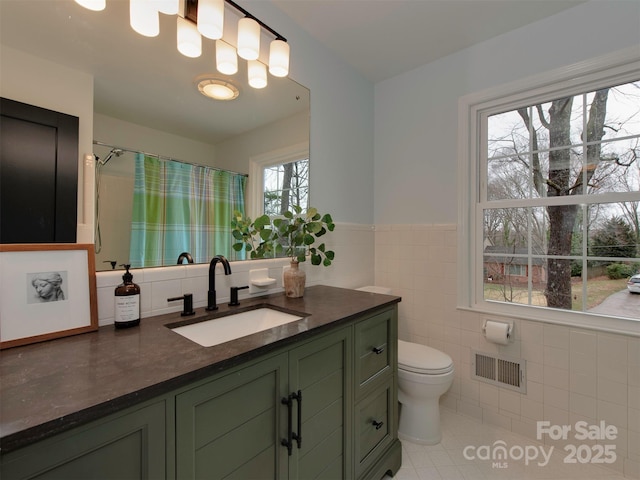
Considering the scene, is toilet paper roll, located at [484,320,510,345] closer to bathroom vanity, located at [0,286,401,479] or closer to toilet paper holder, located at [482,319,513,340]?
toilet paper holder, located at [482,319,513,340]

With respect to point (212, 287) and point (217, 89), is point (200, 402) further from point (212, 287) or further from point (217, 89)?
point (217, 89)

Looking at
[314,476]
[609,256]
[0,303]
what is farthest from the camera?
[609,256]

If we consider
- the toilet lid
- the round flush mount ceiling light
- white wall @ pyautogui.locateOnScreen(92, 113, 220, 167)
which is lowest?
the toilet lid

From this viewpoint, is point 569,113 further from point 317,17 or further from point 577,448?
point 577,448

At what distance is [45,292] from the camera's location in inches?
35.9

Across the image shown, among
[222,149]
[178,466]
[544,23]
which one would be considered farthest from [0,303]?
[544,23]

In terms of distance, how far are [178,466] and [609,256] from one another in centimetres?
218

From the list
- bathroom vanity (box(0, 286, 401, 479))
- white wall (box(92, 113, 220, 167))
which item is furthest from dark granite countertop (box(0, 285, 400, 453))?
white wall (box(92, 113, 220, 167))

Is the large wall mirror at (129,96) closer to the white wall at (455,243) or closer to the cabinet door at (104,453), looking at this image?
the cabinet door at (104,453)

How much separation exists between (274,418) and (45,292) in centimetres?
82

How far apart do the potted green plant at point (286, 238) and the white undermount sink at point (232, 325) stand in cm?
24

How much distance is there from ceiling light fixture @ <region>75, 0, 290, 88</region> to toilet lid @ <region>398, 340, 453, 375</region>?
1741 millimetres

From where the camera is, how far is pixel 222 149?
148 cm

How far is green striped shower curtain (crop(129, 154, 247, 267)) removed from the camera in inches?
47.3
